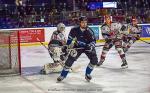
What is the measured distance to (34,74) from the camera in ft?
39.2

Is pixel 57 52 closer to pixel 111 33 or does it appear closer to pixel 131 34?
pixel 111 33

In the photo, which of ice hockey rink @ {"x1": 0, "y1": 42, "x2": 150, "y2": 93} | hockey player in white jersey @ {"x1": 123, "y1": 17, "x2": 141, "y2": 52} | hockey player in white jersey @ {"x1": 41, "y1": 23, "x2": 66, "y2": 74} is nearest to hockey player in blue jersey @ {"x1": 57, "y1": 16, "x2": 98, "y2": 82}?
ice hockey rink @ {"x1": 0, "y1": 42, "x2": 150, "y2": 93}

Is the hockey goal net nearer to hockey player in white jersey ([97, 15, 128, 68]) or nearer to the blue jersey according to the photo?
the blue jersey

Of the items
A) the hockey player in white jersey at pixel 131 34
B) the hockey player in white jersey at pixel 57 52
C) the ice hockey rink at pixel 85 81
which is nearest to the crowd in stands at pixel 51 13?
the ice hockey rink at pixel 85 81

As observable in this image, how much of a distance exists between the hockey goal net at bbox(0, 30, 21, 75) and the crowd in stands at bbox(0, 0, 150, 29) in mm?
Result: 6960

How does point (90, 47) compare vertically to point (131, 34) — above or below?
above

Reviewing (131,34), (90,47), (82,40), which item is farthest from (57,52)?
(131,34)

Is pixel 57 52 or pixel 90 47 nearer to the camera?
pixel 90 47

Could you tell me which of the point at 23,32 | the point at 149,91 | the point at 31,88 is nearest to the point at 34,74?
the point at 31,88

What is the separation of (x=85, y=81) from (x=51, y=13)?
956cm

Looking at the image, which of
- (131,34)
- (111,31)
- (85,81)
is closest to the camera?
(85,81)

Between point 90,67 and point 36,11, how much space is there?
10.0 meters

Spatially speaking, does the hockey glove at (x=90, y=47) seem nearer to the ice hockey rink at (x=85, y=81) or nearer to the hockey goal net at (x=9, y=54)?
the ice hockey rink at (x=85, y=81)

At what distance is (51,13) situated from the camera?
1994 centimetres
